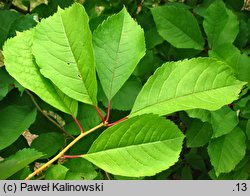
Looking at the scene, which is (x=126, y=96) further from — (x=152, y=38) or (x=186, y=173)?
(x=186, y=173)

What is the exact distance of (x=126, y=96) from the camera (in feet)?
3.04

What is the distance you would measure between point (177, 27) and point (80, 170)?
0.51 m

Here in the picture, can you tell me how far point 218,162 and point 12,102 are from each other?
58 cm

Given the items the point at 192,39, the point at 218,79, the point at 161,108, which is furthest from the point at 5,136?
the point at 192,39

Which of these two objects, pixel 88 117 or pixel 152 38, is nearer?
pixel 88 117

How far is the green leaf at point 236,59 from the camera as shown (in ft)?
3.10

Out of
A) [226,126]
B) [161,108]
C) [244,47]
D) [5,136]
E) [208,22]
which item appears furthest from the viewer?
[244,47]

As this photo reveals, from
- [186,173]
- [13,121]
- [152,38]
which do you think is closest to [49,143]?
[13,121]

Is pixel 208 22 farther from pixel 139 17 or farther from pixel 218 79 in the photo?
pixel 218 79

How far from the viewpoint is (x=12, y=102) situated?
991 millimetres

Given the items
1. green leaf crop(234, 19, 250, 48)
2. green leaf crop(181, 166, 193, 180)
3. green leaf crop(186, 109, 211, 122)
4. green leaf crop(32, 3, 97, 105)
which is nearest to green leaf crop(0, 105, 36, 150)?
green leaf crop(32, 3, 97, 105)

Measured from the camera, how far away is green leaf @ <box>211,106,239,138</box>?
95 centimetres

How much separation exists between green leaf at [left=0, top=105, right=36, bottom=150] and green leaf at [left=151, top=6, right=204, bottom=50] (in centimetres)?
43

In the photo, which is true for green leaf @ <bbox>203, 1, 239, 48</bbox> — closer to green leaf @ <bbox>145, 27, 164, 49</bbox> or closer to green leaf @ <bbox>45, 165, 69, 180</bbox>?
Result: green leaf @ <bbox>145, 27, 164, 49</bbox>
